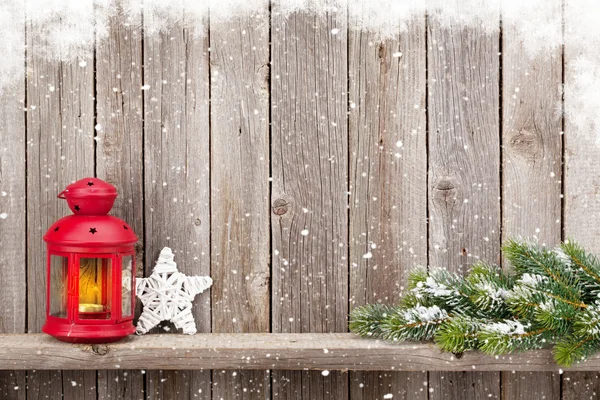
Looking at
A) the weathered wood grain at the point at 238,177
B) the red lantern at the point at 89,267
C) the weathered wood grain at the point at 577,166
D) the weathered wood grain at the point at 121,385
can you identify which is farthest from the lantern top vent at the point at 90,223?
the weathered wood grain at the point at 577,166

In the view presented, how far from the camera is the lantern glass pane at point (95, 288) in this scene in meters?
1.43

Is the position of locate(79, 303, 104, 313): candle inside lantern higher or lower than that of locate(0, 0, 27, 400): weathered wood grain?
lower

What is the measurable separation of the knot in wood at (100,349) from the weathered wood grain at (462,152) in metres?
0.73

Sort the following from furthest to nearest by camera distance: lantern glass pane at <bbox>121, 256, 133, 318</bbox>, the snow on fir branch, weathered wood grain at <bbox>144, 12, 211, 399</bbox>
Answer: weathered wood grain at <bbox>144, 12, 211, 399</bbox> → lantern glass pane at <bbox>121, 256, 133, 318</bbox> → the snow on fir branch

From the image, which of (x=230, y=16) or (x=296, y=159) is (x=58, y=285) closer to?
(x=296, y=159)

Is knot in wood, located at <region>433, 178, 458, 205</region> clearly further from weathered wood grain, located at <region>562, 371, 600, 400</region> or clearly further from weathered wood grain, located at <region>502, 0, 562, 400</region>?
weathered wood grain, located at <region>562, 371, 600, 400</region>

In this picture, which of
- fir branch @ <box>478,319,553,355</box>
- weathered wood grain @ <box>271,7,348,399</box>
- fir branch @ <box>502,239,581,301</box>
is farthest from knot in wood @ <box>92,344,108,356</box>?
fir branch @ <box>502,239,581,301</box>

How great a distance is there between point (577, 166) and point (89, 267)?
109 centimetres

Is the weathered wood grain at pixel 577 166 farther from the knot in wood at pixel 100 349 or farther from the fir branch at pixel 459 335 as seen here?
the knot in wood at pixel 100 349

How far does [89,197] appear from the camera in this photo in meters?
1.44

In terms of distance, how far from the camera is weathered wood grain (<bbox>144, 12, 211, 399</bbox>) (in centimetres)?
163

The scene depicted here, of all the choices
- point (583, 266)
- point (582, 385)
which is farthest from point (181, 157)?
point (582, 385)

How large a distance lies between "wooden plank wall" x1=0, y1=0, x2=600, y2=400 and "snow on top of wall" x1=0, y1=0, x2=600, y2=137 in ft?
0.07

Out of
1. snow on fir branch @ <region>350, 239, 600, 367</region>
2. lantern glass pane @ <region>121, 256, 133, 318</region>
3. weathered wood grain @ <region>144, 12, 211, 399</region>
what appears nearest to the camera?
snow on fir branch @ <region>350, 239, 600, 367</region>
